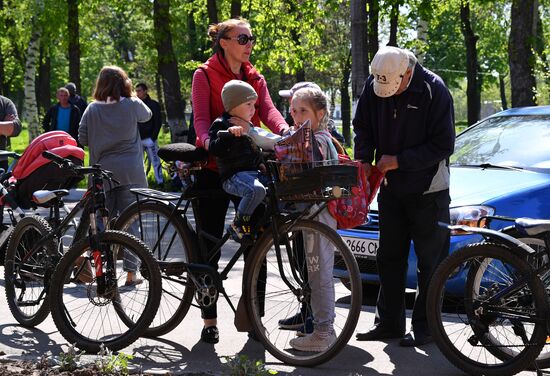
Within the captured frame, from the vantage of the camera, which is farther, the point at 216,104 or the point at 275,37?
the point at 275,37

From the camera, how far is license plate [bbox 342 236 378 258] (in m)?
7.45

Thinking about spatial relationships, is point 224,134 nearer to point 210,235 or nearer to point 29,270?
point 210,235

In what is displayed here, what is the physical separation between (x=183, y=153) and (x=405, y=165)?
133 cm

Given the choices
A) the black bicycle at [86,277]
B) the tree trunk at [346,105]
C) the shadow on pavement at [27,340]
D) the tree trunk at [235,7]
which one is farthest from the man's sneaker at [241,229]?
the tree trunk at [346,105]

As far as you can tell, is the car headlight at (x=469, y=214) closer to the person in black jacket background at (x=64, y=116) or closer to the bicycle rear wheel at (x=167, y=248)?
the bicycle rear wheel at (x=167, y=248)

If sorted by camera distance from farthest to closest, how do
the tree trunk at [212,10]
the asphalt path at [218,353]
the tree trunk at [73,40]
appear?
the tree trunk at [73,40] < the tree trunk at [212,10] < the asphalt path at [218,353]

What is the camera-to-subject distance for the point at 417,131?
6.17 metres

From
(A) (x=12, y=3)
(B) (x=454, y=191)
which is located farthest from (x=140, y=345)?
(A) (x=12, y=3)

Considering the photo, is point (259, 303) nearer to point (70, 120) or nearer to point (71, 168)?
point (71, 168)

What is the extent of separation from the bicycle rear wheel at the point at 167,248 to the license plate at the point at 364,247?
160 cm

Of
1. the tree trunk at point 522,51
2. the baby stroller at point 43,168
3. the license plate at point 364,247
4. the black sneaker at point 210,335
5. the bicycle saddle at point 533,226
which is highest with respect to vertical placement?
the tree trunk at point 522,51

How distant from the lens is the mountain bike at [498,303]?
5.23 m

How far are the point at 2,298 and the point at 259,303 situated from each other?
9.08ft

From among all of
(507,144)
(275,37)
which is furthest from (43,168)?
(275,37)
